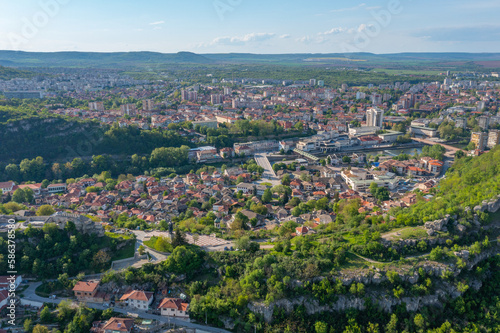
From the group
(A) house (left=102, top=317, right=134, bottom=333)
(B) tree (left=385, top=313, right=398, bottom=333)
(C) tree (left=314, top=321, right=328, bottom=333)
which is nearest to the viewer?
(A) house (left=102, top=317, right=134, bottom=333)

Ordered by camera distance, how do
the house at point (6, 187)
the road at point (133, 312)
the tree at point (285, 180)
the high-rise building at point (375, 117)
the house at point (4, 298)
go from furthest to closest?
the high-rise building at point (375, 117) < the tree at point (285, 180) < the house at point (6, 187) < the house at point (4, 298) < the road at point (133, 312)

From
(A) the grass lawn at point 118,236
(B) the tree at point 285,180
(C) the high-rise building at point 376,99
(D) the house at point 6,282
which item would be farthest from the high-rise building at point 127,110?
(C) the high-rise building at point 376,99

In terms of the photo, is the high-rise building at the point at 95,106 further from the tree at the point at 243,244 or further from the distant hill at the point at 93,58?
the distant hill at the point at 93,58

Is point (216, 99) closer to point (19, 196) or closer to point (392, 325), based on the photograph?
point (19, 196)

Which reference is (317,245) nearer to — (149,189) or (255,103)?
(149,189)

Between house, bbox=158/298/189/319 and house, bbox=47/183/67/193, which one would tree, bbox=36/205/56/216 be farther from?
house, bbox=158/298/189/319

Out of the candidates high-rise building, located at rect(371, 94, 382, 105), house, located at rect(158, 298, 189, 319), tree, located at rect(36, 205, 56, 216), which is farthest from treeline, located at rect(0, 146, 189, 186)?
high-rise building, located at rect(371, 94, 382, 105)

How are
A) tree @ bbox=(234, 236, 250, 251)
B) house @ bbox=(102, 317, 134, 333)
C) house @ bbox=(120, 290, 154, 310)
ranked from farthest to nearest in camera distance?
tree @ bbox=(234, 236, 250, 251) → house @ bbox=(120, 290, 154, 310) → house @ bbox=(102, 317, 134, 333)
